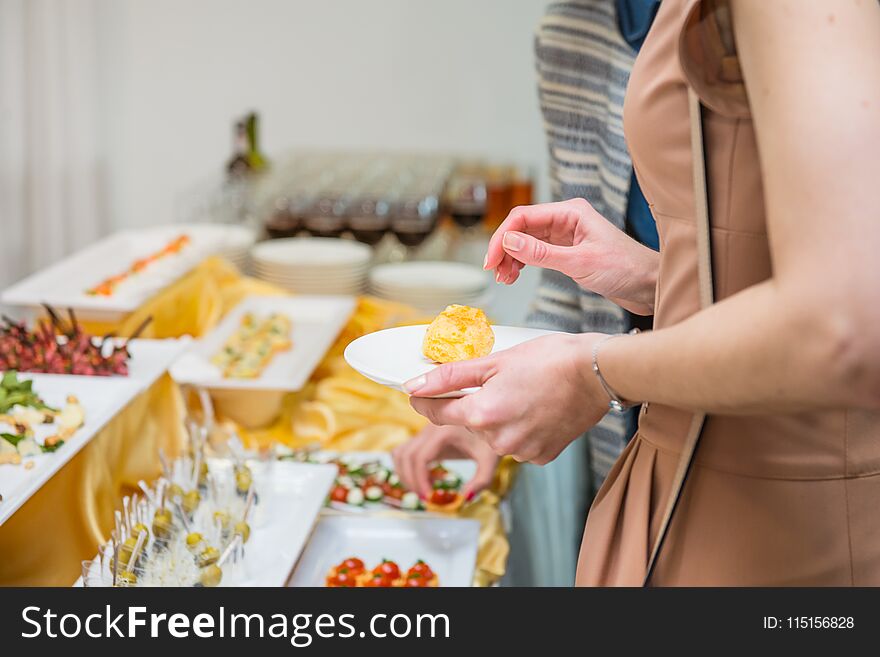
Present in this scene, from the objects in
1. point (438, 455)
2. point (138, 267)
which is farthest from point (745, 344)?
point (138, 267)

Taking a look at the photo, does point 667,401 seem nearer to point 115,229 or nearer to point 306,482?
point 306,482

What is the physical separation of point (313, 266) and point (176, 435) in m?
1.11

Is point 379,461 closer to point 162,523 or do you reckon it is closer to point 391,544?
point 391,544

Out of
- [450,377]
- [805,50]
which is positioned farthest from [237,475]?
[805,50]

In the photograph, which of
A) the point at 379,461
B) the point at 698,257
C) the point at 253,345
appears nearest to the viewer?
the point at 698,257

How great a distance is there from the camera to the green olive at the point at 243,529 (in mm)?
1497

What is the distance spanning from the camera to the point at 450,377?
804mm

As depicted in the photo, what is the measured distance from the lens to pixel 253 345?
230cm

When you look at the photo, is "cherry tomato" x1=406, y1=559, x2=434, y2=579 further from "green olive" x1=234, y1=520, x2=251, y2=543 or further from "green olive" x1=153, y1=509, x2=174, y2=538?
"green olive" x1=153, y1=509, x2=174, y2=538

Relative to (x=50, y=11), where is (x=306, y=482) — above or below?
below

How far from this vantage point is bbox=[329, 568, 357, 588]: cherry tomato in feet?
5.28

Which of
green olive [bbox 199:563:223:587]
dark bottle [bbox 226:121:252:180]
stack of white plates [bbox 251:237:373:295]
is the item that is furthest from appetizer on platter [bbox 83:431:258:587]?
dark bottle [bbox 226:121:252:180]

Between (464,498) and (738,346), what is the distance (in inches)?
48.4

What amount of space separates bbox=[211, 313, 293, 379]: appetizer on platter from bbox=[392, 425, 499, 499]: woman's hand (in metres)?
0.47
